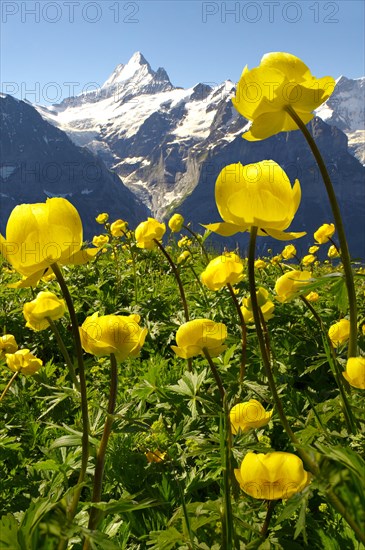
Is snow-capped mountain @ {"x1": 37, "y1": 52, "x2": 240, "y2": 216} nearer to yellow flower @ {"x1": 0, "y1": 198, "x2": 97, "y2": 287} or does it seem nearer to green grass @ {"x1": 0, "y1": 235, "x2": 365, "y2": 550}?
green grass @ {"x1": 0, "y1": 235, "x2": 365, "y2": 550}

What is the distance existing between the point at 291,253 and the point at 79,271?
177cm

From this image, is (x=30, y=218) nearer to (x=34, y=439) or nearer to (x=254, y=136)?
(x=254, y=136)

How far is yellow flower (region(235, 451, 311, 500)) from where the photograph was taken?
810mm

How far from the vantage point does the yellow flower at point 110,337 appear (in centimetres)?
88

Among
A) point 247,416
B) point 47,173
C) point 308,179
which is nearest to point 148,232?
point 247,416

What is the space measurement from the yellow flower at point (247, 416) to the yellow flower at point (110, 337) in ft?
1.07

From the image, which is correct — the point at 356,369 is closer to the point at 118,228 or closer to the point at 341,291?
the point at 341,291

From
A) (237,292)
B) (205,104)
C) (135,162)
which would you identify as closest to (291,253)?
(237,292)

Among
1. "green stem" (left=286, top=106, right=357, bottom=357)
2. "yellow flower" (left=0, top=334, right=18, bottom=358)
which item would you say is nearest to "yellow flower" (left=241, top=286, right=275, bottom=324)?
"green stem" (left=286, top=106, right=357, bottom=357)

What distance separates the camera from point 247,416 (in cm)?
106

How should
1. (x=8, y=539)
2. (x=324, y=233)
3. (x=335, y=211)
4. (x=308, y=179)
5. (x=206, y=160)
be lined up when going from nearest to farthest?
(x=8, y=539), (x=335, y=211), (x=324, y=233), (x=308, y=179), (x=206, y=160)

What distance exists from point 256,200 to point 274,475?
0.51 meters

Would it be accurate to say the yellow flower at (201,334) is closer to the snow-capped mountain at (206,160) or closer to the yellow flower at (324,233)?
the yellow flower at (324,233)

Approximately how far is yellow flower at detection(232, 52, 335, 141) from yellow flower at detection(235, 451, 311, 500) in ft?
2.06
